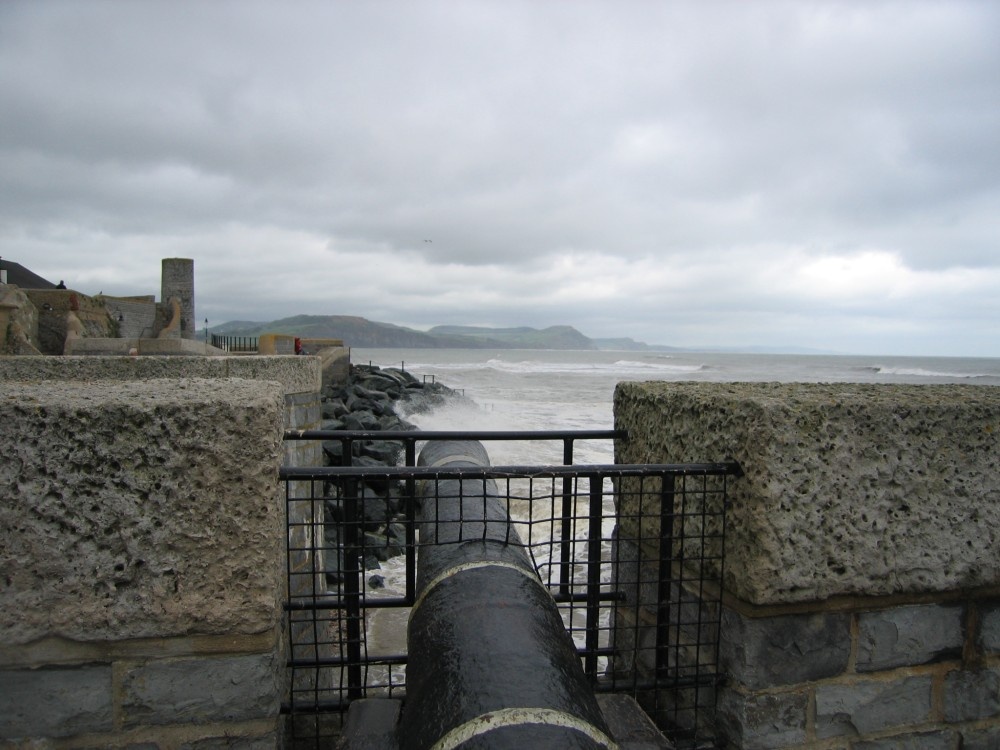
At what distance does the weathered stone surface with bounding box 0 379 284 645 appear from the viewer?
62.3 inches

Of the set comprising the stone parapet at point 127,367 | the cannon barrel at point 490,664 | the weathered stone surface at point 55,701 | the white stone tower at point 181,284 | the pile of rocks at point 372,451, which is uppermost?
A: the white stone tower at point 181,284

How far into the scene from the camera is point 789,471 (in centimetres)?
190

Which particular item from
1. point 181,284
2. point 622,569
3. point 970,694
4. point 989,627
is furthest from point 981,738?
point 181,284

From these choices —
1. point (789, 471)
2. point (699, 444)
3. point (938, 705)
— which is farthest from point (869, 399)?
point (938, 705)

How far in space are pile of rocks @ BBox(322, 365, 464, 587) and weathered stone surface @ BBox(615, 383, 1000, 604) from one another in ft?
3.43

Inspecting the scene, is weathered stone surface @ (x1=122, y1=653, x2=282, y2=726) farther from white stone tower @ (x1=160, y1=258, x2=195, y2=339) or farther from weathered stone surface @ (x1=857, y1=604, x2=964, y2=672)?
white stone tower @ (x1=160, y1=258, x2=195, y2=339)

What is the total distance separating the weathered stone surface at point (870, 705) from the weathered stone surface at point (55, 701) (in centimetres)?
205

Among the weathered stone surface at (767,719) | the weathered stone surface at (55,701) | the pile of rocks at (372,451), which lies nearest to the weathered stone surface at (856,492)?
the weathered stone surface at (767,719)

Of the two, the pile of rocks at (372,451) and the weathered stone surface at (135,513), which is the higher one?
the weathered stone surface at (135,513)

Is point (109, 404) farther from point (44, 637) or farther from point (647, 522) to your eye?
point (647, 522)

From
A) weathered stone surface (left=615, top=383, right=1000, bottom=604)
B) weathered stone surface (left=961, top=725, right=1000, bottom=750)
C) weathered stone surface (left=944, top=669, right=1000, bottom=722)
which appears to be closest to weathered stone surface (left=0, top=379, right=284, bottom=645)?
weathered stone surface (left=615, top=383, right=1000, bottom=604)

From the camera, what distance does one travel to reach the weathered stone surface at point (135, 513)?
5.19ft

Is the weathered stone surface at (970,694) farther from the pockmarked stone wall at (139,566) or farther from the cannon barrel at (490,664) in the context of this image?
the pockmarked stone wall at (139,566)

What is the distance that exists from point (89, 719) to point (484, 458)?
2.18 m
